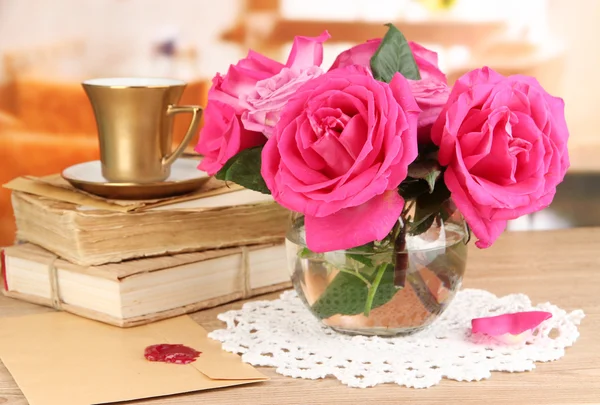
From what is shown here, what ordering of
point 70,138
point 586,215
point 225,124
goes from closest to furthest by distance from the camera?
1. point 225,124
2. point 70,138
3. point 586,215

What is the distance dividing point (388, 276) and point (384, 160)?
148mm

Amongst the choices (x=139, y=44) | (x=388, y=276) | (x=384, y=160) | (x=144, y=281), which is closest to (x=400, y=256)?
(x=388, y=276)

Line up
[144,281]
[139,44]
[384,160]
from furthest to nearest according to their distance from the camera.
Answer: [139,44] < [144,281] < [384,160]

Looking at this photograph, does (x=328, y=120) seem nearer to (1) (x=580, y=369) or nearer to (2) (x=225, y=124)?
(2) (x=225, y=124)

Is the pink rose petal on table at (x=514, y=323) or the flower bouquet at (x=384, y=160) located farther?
the pink rose petal on table at (x=514, y=323)

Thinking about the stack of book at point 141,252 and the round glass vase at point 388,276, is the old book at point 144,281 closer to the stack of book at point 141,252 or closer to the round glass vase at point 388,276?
the stack of book at point 141,252

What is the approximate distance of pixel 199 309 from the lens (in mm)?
934

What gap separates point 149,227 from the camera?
915 mm

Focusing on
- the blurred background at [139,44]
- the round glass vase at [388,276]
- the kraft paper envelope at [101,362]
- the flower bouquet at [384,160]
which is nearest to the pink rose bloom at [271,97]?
the flower bouquet at [384,160]

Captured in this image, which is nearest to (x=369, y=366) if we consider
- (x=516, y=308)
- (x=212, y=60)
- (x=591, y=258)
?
(x=516, y=308)

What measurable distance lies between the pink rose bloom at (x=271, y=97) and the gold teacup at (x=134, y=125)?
0.23 m

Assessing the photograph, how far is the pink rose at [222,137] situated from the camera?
2.50 feet

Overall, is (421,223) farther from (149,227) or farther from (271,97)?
(149,227)

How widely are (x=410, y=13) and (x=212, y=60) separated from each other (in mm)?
515
